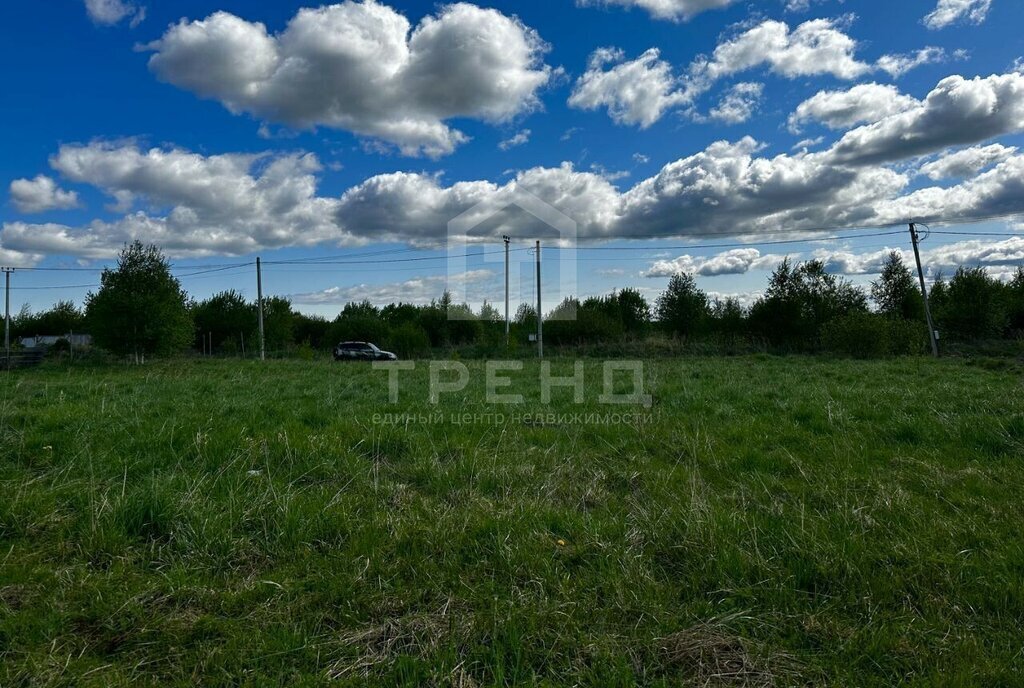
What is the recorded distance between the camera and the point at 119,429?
5.55 metres

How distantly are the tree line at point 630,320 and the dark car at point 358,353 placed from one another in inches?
89.1

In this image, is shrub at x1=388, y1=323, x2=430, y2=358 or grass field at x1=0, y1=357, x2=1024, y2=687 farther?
shrub at x1=388, y1=323, x2=430, y2=358

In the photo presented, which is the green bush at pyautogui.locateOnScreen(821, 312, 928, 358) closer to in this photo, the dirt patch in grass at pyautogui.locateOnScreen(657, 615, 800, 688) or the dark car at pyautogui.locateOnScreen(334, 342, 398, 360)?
the dark car at pyautogui.locateOnScreen(334, 342, 398, 360)

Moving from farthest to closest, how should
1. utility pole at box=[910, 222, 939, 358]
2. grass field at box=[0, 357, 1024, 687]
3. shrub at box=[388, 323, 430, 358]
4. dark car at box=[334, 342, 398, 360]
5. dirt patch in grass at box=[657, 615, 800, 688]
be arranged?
shrub at box=[388, 323, 430, 358]
dark car at box=[334, 342, 398, 360]
utility pole at box=[910, 222, 939, 358]
grass field at box=[0, 357, 1024, 687]
dirt patch in grass at box=[657, 615, 800, 688]

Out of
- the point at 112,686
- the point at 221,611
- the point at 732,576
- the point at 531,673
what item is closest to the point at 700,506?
the point at 732,576

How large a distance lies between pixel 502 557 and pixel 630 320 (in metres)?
49.7

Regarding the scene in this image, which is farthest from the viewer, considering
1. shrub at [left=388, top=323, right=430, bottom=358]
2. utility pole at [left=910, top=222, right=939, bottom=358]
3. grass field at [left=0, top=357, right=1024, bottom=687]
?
shrub at [left=388, top=323, right=430, bottom=358]

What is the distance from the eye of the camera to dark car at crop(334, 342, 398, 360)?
33.5m

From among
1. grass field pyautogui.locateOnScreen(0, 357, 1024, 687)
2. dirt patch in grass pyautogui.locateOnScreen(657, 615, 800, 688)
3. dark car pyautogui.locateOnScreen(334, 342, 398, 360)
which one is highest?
dark car pyautogui.locateOnScreen(334, 342, 398, 360)

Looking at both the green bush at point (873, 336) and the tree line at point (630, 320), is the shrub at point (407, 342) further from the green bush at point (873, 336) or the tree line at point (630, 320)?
the green bush at point (873, 336)

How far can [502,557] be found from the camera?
312 centimetres

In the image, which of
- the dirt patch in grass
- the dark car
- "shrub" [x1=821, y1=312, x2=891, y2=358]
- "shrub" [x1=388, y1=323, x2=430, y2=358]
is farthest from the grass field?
"shrub" [x1=388, y1=323, x2=430, y2=358]

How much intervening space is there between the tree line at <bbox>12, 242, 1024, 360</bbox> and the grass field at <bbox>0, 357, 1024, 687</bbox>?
23358 mm

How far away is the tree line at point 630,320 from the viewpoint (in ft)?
83.6
